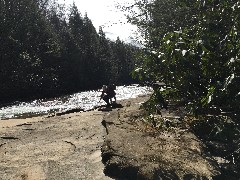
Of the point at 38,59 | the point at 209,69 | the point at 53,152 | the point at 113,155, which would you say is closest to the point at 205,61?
the point at 209,69

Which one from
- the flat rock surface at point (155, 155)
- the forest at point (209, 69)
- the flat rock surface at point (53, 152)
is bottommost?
the flat rock surface at point (53, 152)

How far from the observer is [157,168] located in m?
4.60

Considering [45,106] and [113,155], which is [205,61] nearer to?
[113,155]

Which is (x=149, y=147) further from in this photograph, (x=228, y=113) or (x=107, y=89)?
(x=107, y=89)

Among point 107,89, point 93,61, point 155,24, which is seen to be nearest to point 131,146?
point 155,24

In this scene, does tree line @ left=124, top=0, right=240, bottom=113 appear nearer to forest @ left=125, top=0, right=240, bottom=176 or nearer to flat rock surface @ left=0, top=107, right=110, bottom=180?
forest @ left=125, top=0, right=240, bottom=176

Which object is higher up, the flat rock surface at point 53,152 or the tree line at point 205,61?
the tree line at point 205,61

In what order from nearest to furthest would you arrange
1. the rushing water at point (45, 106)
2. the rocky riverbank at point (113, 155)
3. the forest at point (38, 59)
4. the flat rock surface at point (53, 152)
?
the rocky riverbank at point (113, 155) < the flat rock surface at point (53, 152) < the rushing water at point (45, 106) < the forest at point (38, 59)

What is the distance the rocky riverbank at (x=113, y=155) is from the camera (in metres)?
4.67

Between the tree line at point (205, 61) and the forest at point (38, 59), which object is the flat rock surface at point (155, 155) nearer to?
the tree line at point (205, 61)

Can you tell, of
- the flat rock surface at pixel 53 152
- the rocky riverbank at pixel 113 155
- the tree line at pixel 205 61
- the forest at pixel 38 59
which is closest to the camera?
the tree line at pixel 205 61

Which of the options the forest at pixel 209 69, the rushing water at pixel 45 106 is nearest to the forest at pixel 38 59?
the rushing water at pixel 45 106

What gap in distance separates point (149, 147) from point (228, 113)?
1467mm

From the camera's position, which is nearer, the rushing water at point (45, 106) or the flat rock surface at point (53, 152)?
the flat rock surface at point (53, 152)
